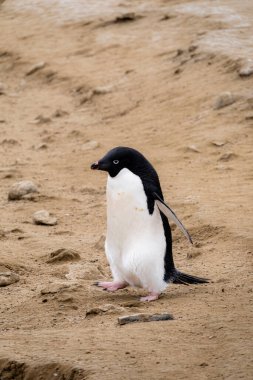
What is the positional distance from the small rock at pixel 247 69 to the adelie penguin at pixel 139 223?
4.95 m

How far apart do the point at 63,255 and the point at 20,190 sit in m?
2.14

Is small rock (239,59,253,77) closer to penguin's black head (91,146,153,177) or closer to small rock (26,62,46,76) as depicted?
small rock (26,62,46,76)

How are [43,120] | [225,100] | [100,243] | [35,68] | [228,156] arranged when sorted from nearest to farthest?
[100,243]
[228,156]
[225,100]
[43,120]
[35,68]

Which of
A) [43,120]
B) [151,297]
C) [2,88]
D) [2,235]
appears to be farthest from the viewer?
[2,88]

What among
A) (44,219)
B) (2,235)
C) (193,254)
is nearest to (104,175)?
(44,219)

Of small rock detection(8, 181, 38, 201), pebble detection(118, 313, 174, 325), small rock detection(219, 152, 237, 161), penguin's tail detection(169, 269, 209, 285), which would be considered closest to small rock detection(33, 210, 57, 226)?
small rock detection(8, 181, 38, 201)

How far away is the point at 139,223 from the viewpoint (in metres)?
6.04

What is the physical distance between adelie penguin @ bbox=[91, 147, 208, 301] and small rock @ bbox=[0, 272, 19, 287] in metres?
0.60

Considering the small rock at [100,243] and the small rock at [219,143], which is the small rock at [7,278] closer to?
the small rock at [100,243]

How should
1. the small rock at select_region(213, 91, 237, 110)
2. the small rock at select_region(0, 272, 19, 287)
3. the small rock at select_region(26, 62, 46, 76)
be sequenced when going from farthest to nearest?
the small rock at select_region(26, 62, 46, 76)
the small rock at select_region(213, 91, 237, 110)
the small rock at select_region(0, 272, 19, 287)

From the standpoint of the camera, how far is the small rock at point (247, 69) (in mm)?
10789

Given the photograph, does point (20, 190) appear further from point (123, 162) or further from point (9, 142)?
point (123, 162)

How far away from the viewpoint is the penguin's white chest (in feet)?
19.7

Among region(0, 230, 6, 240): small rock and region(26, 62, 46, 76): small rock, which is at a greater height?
region(0, 230, 6, 240): small rock
